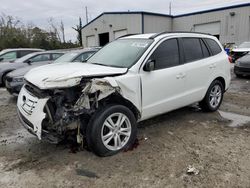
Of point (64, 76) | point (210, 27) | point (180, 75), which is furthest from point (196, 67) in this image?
point (210, 27)

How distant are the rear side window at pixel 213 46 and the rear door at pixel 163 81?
1.16 metres

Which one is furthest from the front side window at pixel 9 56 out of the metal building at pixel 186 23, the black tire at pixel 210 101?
the metal building at pixel 186 23

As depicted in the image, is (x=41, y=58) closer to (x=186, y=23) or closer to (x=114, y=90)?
(x=114, y=90)

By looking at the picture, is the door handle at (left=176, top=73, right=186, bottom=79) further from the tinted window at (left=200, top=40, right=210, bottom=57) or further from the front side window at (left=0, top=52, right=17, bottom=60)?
the front side window at (left=0, top=52, right=17, bottom=60)

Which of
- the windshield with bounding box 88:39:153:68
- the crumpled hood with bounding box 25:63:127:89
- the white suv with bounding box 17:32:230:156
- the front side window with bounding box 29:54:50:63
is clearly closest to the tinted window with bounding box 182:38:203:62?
the white suv with bounding box 17:32:230:156

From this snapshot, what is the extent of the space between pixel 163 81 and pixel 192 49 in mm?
1226

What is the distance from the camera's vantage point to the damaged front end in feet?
10.0

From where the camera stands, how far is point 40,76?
3.27 meters

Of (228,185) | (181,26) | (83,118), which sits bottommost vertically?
(228,185)

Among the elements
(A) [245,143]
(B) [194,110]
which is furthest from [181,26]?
(A) [245,143]

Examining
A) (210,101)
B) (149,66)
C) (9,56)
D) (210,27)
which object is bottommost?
(210,101)

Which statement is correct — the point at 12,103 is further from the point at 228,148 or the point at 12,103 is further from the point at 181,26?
the point at 181,26

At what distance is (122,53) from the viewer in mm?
→ 4121

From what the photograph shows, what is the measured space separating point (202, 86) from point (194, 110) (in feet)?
3.06
